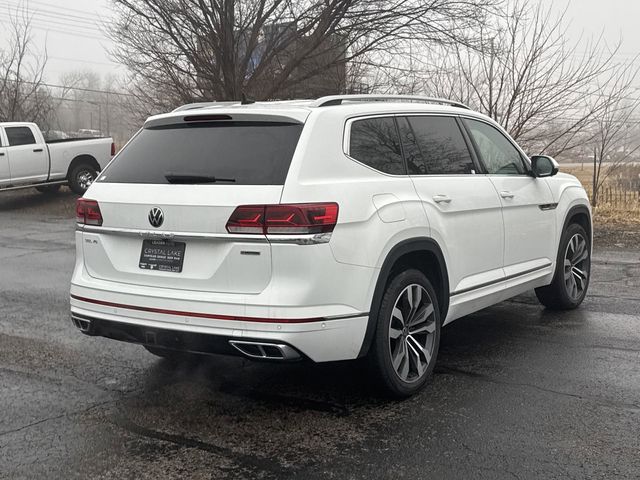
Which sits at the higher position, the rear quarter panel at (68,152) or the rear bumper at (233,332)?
the rear quarter panel at (68,152)

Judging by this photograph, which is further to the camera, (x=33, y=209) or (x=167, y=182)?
(x=33, y=209)

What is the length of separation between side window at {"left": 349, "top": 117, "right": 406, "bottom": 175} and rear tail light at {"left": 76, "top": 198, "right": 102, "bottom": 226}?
156 centimetres

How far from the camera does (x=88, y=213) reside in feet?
14.3

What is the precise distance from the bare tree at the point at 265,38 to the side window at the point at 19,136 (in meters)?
2.83

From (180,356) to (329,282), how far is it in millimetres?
1899

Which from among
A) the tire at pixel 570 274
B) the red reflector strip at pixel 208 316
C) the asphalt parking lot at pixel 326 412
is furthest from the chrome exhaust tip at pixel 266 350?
the tire at pixel 570 274

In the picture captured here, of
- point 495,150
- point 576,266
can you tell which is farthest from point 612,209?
point 495,150

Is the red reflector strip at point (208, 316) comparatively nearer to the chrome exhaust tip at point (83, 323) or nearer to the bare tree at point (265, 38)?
the chrome exhaust tip at point (83, 323)

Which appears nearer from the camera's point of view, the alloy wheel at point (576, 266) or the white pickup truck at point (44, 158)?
the alloy wheel at point (576, 266)

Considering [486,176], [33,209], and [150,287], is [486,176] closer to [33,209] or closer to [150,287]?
[150,287]

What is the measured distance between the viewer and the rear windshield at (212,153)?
3881 millimetres

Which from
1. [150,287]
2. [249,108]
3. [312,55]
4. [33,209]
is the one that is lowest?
[33,209]

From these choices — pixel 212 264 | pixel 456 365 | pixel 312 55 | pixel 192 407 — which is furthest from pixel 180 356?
pixel 312 55

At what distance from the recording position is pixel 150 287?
13.2ft
